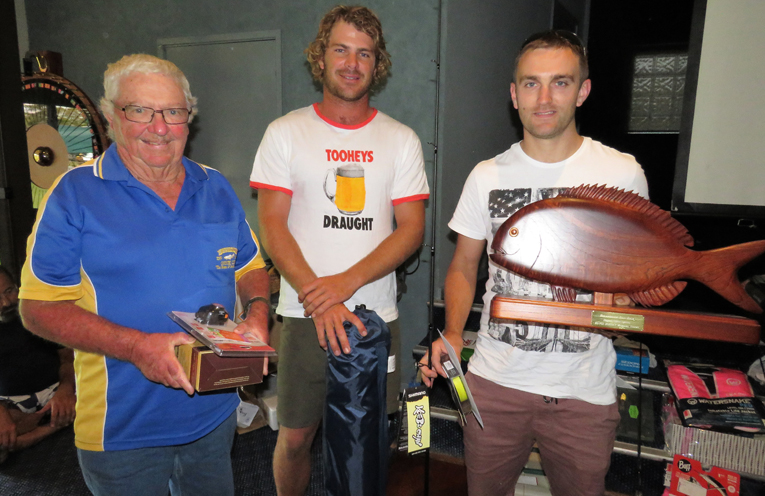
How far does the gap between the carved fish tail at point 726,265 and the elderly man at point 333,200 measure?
0.87 m

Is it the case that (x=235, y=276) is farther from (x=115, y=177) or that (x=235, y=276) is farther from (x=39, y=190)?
(x=39, y=190)

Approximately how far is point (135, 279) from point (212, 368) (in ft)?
1.02

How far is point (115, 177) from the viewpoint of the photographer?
112 centimetres

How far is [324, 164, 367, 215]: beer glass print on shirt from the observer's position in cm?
158

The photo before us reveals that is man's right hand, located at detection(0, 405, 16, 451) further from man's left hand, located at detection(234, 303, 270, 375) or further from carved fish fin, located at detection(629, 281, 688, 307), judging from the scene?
carved fish fin, located at detection(629, 281, 688, 307)

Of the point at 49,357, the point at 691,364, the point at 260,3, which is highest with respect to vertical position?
the point at 260,3

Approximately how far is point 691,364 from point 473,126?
6.19 ft

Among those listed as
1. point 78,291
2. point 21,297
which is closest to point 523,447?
point 78,291

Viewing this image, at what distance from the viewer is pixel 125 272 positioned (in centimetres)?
110

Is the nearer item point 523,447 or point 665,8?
point 523,447

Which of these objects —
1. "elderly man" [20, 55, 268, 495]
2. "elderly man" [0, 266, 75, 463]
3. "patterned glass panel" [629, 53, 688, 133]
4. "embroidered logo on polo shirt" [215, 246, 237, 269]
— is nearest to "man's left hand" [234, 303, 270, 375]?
"elderly man" [20, 55, 268, 495]

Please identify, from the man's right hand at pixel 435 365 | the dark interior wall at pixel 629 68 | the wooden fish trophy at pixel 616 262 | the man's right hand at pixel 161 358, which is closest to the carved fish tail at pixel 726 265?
the wooden fish trophy at pixel 616 262

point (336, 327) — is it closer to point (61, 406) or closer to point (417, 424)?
point (417, 424)

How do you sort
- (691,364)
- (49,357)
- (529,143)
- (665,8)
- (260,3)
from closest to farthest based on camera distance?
(529,143)
(691,364)
(49,357)
(260,3)
(665,8)
